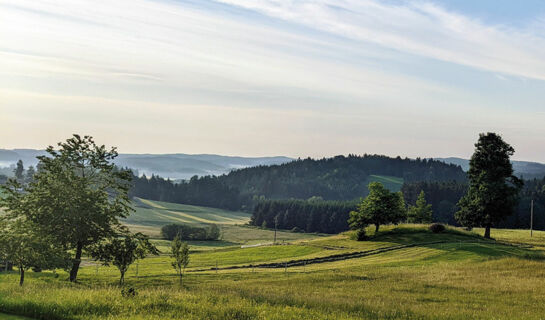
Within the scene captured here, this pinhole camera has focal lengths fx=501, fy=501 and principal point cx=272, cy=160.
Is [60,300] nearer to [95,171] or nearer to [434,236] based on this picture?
[95,171]

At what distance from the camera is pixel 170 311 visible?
19.6m

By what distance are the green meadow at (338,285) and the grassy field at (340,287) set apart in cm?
8

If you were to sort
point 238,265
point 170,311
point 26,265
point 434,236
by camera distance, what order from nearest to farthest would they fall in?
1. point 170,311
2. point 26,265
3. point 238,265
4. point 434,236

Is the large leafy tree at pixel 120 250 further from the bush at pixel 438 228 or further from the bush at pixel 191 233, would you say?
the bush at pixel 191 233

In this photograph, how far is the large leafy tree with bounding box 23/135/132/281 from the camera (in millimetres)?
43031

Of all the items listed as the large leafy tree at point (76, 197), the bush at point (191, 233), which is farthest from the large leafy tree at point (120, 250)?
the bush at point (191, 233)

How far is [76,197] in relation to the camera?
145 feet

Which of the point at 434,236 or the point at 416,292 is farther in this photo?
the point at 434,236

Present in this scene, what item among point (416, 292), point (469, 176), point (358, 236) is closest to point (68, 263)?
point (416, 292)

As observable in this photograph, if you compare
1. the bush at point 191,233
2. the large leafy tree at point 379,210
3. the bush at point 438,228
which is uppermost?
the large leafy tree at point 379,210

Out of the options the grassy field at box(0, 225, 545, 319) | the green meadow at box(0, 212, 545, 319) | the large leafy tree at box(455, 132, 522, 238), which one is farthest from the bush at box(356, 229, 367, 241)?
the large leafy tree at box(455, 132, 522, 238)

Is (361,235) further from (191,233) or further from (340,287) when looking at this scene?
(191,233)

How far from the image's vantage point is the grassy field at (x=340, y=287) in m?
20.0

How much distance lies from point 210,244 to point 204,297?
382 ft
